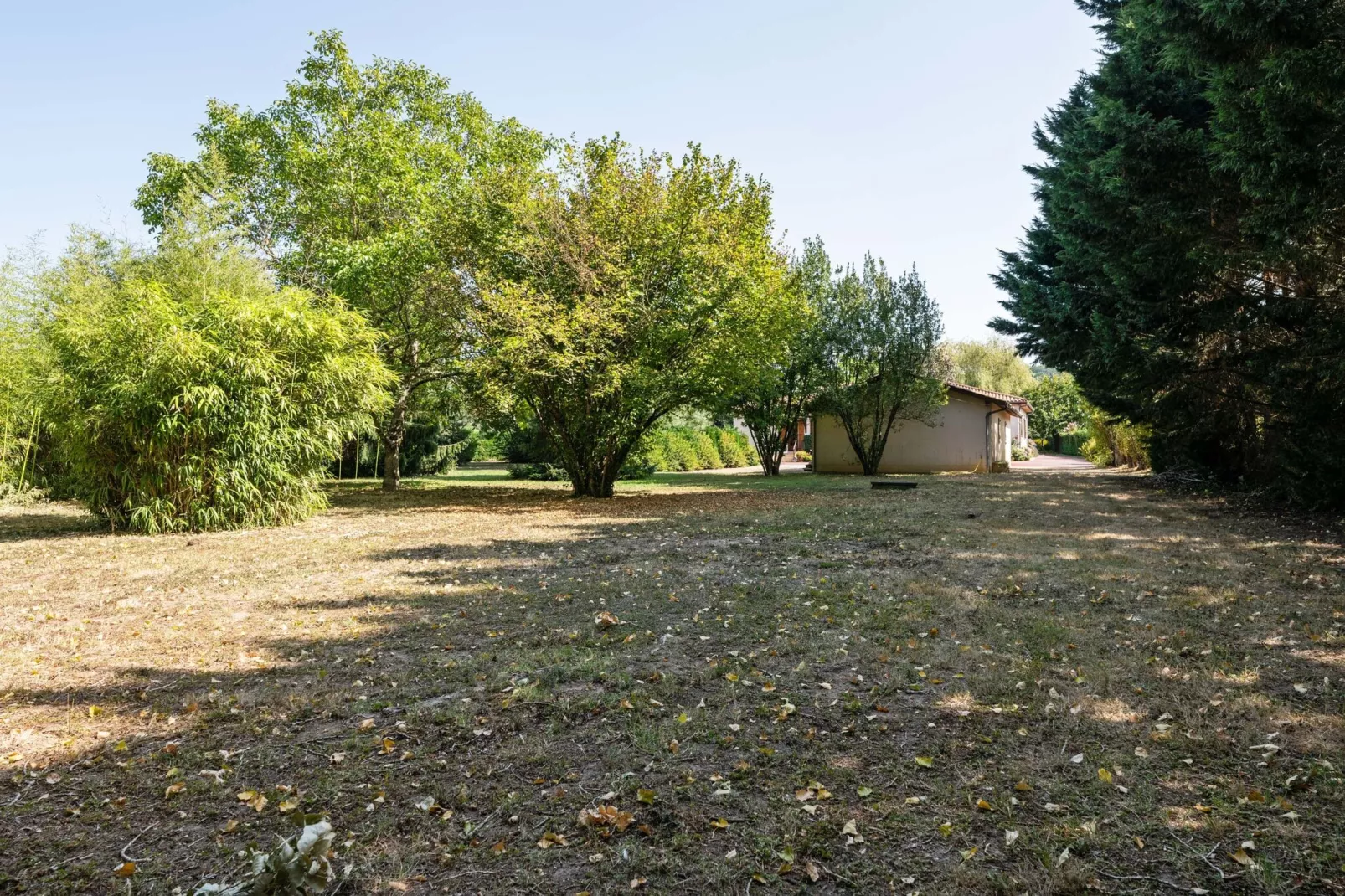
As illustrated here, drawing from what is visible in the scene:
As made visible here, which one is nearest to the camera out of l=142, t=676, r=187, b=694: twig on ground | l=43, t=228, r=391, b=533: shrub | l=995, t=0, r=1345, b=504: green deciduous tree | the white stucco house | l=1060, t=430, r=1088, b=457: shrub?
l=142, t=676, r=187, b=694: twig on ground

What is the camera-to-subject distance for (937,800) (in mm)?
2590

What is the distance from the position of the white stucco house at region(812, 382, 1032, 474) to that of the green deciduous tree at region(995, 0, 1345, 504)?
11.2 meters

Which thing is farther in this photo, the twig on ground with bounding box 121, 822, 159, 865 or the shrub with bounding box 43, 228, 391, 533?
the shrub with bounding box 43, 228, 391, 533

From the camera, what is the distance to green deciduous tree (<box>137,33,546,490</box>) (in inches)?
656

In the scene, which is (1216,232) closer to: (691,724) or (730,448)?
(691,724)

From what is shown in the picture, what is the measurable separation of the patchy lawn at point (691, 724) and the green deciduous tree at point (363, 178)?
416 inches

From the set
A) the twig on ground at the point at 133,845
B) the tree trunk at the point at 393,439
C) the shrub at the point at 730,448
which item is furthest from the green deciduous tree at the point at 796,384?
Result: the twig on ground at the point at 133,845

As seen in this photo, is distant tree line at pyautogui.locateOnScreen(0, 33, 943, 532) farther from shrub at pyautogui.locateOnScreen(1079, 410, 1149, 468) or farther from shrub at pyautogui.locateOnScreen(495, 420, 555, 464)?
shrub at pyautogui.locateOnScreen(1079, 410, 1149, 468)

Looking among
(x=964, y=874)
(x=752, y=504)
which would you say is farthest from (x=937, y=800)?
(x=752, y=504)

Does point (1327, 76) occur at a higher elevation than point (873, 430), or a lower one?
higher

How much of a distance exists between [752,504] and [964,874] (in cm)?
1194

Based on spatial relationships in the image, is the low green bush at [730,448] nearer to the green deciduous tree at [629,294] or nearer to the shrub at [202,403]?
the green deciduous tree at [629,294]

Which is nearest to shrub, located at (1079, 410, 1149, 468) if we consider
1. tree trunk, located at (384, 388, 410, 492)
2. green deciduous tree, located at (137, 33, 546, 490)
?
green deciduous tree, located at (137, 33, 546, 490)

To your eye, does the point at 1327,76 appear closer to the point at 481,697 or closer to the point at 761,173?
the point at 481,697
